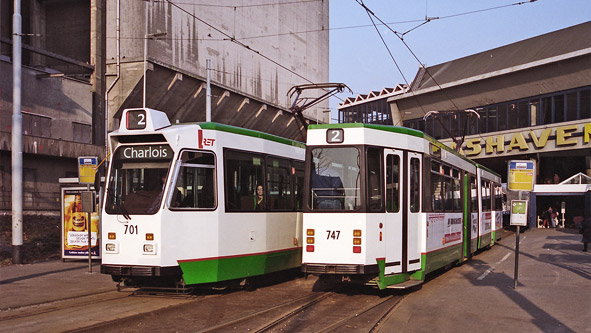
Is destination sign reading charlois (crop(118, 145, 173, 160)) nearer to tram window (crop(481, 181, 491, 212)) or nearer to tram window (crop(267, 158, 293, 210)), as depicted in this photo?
tram window (crop(267, 158, 293, 210))

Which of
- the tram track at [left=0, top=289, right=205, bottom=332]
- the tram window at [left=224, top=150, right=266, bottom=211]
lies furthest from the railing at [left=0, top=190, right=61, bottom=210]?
the tram window at [left=224, top=150, right=266, bottom=211]

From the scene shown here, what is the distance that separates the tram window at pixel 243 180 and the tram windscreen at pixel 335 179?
148cm

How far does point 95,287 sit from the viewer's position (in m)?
12.4

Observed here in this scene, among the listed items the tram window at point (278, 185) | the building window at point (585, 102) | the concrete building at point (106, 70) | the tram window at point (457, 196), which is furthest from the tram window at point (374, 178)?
the building window at point (585, 102)

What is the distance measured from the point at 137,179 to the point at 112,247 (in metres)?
1.26

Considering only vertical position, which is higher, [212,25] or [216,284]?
[212,25]

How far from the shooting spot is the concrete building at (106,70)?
95.5 ft

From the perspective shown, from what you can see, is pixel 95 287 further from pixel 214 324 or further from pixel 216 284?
pixel 214 324

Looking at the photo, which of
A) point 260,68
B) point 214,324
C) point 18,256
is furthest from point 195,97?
point 214,324

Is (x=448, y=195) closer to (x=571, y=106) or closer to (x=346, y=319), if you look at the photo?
(x=346, y=319)

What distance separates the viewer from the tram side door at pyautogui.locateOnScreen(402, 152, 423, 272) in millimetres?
11266

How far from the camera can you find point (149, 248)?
1012cm

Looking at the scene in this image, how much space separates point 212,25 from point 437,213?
2640 cm

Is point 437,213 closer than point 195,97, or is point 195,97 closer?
point 437,213
